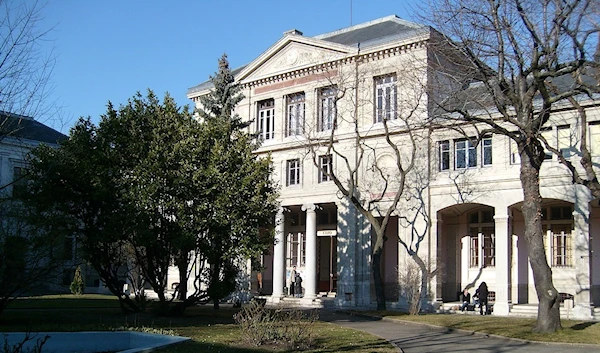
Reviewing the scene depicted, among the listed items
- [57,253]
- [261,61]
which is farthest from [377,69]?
[57,253]

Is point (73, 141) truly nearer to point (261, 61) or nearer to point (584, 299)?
point (261, 61)

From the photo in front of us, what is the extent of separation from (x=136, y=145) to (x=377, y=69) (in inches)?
600

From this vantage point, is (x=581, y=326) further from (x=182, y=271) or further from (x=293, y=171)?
(x=293, y=171)

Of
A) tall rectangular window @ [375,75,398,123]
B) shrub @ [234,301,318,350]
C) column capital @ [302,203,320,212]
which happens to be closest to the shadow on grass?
shrub @ [234,301,318,350]

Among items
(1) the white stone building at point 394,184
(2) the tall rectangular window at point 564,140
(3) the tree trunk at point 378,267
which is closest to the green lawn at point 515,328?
(3) the tree trunk at point 378,267

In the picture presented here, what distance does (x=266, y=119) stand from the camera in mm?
39188

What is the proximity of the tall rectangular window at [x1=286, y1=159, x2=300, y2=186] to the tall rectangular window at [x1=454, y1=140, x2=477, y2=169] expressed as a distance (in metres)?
9.46

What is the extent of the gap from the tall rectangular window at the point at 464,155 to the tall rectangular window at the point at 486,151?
16.2 inches

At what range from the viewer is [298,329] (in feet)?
50.3

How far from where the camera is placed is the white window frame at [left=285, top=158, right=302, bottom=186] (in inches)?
1452

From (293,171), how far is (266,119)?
410cm

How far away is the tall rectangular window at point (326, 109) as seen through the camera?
117ft

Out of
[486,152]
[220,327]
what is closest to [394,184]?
[486,152]

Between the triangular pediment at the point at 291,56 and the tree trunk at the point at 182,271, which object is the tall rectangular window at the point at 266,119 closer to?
the triangular pediment at the point at 291,56
